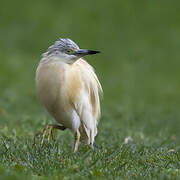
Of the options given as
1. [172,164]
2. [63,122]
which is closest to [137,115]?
[63,122]

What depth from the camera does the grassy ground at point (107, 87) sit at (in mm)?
4676

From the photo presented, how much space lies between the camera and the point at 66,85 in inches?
231

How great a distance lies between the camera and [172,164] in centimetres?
502

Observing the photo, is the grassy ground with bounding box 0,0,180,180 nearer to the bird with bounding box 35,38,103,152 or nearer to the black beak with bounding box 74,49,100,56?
the bird with bounding box 35,38,103,152

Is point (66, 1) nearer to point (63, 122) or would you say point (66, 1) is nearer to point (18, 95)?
point (18, 95)

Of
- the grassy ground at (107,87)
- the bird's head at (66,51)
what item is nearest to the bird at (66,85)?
the bird's head at (66,51)

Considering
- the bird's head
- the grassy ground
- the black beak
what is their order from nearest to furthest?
1. the grassy ground
2. the black beak
3. the bird's head

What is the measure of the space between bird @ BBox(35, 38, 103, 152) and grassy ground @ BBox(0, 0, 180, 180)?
1.30ft

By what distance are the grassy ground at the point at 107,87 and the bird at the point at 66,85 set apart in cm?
40

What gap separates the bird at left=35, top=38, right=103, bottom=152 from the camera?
581 centimetres

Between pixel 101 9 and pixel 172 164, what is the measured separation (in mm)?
14253

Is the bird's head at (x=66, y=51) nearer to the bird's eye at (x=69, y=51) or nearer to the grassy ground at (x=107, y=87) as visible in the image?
the bird's eye at (x=69, y=51)

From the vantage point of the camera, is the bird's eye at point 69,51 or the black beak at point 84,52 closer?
the black beak at point 84,52

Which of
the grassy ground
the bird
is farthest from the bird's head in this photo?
the grassy ground
